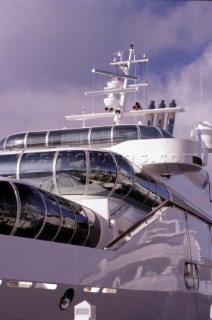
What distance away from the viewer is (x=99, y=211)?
15.1 m

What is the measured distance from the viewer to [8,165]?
1648 centimetres

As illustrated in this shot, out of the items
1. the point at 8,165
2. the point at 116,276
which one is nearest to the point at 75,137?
the point at 8,165

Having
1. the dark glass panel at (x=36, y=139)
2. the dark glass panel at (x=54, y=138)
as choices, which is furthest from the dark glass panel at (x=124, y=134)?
the dark glass panel at (x=36, y=139)

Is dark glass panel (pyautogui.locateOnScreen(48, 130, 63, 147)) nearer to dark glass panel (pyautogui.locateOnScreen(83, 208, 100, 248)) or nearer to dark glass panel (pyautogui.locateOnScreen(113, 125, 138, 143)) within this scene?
dark glass panel (pyautogui.locateOnScreen(113, 125, 138, 143))

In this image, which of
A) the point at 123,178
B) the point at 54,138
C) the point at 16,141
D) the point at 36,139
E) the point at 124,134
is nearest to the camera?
the point at 123,178

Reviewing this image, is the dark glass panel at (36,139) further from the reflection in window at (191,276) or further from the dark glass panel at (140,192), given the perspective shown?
the reflection in window at (191,276)

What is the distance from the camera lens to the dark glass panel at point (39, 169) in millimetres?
15500

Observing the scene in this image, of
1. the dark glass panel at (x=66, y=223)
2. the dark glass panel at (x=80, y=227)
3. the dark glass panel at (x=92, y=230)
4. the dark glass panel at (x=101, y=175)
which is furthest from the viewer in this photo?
the dark glass panel at (x=101, y=175)

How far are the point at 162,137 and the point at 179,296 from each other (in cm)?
603

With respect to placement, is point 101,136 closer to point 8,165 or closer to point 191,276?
point 8,165

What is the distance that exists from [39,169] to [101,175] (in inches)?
60.6

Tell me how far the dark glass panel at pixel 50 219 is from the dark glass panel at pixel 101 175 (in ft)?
10.5

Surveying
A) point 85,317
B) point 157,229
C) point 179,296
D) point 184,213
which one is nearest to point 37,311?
point 85,317

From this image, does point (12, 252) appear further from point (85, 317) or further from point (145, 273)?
point (145, 273)
